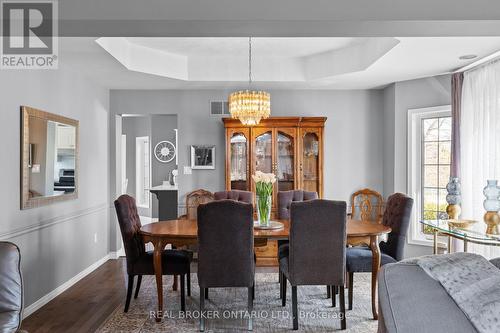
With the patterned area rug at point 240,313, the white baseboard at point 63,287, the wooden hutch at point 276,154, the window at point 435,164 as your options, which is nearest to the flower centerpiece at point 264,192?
the patterned area rug at point 240,313

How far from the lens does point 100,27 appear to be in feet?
8.46

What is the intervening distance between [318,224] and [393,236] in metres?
0.99

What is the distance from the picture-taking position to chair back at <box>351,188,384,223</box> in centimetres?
554

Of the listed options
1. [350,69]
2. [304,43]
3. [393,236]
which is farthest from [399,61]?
[393,236]

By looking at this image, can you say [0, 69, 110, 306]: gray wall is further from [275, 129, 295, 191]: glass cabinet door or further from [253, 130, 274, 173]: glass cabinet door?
[275, 129, 295, 191]: glass cabinet door

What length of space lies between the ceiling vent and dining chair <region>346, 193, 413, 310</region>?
2616 millimetres

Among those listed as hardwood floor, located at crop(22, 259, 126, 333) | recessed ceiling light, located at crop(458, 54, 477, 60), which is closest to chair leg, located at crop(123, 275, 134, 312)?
hardwood floor, located at crop(22, 259, 126, 333)

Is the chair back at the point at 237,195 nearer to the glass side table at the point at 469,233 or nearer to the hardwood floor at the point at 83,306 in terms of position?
the hardwood floor at the point at 83,306

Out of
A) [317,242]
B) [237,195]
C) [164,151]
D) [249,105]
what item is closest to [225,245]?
[317,242]

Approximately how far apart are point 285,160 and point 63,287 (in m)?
2.96

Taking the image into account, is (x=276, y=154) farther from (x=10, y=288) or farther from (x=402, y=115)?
(x=10, y=288)

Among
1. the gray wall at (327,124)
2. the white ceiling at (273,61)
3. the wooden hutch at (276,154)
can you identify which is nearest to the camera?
the white ceiling at (273,61)

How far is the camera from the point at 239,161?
17.6 ft

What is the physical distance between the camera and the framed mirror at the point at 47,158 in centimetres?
347
